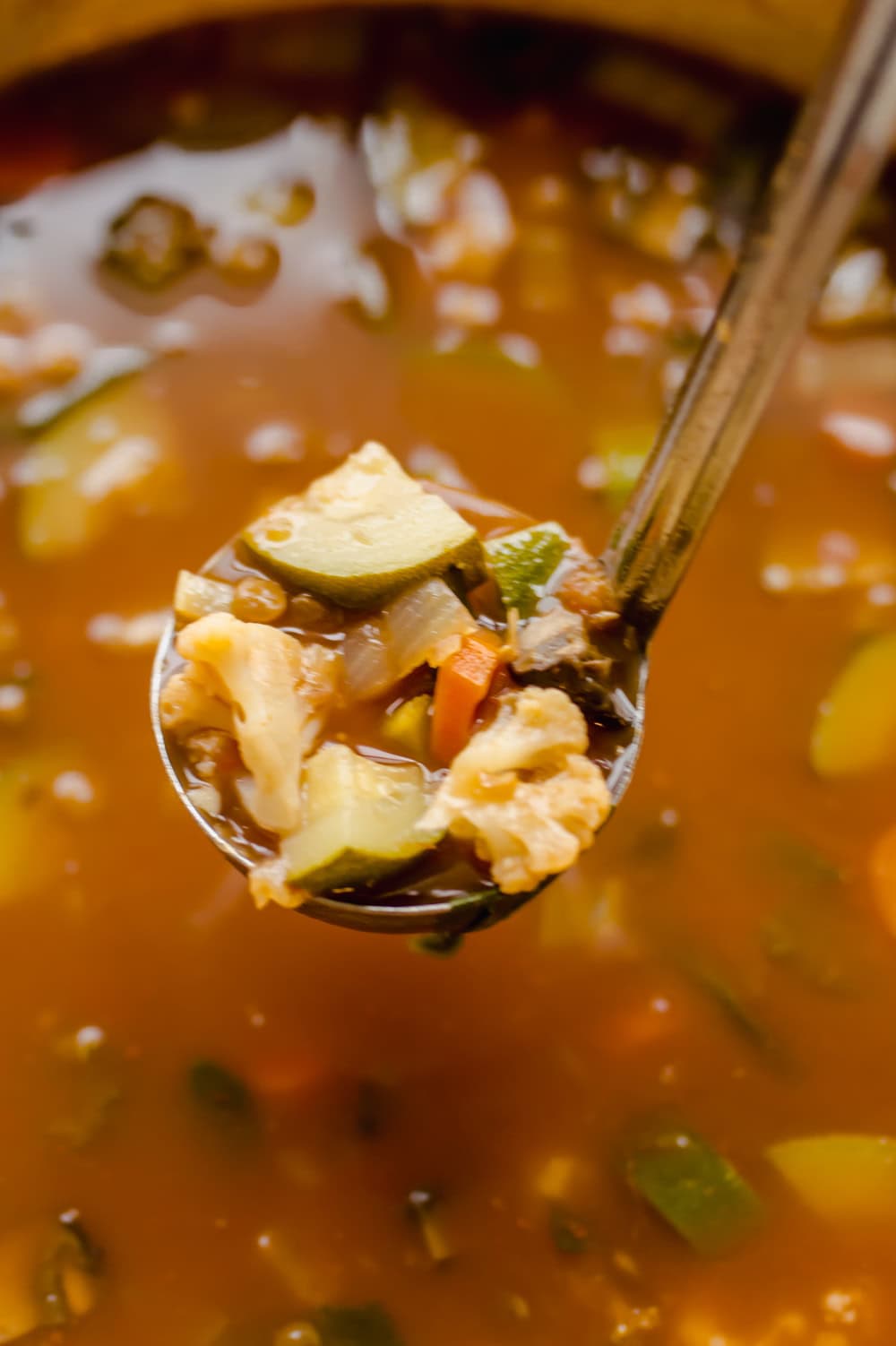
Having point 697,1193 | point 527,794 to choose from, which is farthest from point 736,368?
point 697,1193

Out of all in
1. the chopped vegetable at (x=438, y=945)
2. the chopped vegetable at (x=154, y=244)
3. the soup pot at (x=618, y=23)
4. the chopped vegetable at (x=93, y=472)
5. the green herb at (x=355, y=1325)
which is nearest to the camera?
the green herb at (x=355, y=1325)

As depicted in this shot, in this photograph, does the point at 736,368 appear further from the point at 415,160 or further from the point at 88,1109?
the point at 415,160

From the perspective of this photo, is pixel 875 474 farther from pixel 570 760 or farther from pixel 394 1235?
pixel 394 1235

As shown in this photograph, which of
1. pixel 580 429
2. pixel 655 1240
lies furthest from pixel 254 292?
pixel 655 1240

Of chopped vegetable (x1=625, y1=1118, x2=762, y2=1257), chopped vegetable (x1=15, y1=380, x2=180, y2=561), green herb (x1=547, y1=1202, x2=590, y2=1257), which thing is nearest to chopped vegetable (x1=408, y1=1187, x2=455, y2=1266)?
green herb (x1=547, y1=1202, x2=590, y2=1257)

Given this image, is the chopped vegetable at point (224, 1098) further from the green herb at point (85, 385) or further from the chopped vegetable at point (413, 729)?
the green herb at point (85, 385)

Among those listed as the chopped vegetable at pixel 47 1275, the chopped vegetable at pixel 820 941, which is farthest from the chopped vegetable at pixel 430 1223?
the chopped vegetable at pixel 820 941
